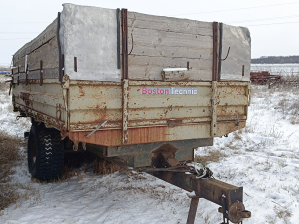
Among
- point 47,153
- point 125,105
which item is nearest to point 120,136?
point 125,105

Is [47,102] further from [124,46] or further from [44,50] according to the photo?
[124,46]

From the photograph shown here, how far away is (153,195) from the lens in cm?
405

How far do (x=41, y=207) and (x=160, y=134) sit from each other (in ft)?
5.63

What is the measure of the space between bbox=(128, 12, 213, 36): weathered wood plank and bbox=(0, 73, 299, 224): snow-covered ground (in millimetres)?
2067

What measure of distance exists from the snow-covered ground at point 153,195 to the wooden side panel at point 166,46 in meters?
1.58

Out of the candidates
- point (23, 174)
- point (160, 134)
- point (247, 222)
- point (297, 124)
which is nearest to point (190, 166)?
point (160, 134)

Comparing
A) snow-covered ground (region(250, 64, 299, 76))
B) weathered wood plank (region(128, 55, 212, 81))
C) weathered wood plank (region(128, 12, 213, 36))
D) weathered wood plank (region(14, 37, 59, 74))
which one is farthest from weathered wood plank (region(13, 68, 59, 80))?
snow-covered ground (region(250, 64, 299, 76))

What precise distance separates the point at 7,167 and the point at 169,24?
3.74m

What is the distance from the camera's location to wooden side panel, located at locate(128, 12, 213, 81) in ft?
10.0

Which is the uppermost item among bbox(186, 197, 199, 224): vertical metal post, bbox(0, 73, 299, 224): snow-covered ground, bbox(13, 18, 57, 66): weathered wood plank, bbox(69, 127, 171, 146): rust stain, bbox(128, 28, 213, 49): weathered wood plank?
bbox(13, 18, 57, 66): weathered wood plank

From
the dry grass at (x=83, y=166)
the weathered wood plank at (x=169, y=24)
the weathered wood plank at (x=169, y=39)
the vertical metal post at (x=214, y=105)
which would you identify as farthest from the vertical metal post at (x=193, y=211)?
the dry grass at (x=83, y=166)

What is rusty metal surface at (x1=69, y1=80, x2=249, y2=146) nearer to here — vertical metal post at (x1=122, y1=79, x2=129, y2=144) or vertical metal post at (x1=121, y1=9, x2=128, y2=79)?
vertical metal post at (x1=122, y1=79, x2=129, y2=144)

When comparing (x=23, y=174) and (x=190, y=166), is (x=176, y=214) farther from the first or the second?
(x=23, y=174)

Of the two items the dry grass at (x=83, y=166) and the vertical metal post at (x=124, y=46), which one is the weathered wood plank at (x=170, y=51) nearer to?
the vertical metal post at (x=124, y=46)
